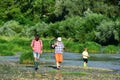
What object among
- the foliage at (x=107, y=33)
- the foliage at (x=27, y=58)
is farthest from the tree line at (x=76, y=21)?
the foliage at (x=27, y=58)

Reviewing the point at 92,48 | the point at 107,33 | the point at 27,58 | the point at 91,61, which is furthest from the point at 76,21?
the point at 27,58

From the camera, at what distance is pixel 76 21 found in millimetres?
80688

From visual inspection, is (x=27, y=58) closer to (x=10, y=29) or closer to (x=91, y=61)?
(x=91, y=61)

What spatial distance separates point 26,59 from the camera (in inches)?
1291

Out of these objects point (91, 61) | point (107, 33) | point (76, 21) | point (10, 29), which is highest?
point (91, 61)

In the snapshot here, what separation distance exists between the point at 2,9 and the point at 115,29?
46.8 m

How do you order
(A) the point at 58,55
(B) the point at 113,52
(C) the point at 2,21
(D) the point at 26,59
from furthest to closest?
(C) the point at 2,21 → (B) the point at 113,52 → (D) the point at 26,59 → (A) the point at 58,55

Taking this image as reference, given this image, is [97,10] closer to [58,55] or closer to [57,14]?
[57,14]

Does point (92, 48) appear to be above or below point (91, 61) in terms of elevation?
below

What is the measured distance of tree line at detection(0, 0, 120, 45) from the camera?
72.5 meters

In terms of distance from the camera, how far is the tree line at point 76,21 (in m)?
72.5

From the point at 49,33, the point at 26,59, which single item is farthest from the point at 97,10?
the point at 26,59

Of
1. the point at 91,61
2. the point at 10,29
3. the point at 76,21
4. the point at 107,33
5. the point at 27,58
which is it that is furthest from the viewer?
the point at 10,29

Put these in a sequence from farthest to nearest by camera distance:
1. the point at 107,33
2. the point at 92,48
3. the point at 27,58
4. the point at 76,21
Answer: the point at 76,21, the point at 107,33, the point at 92,48, the point at 27,58
